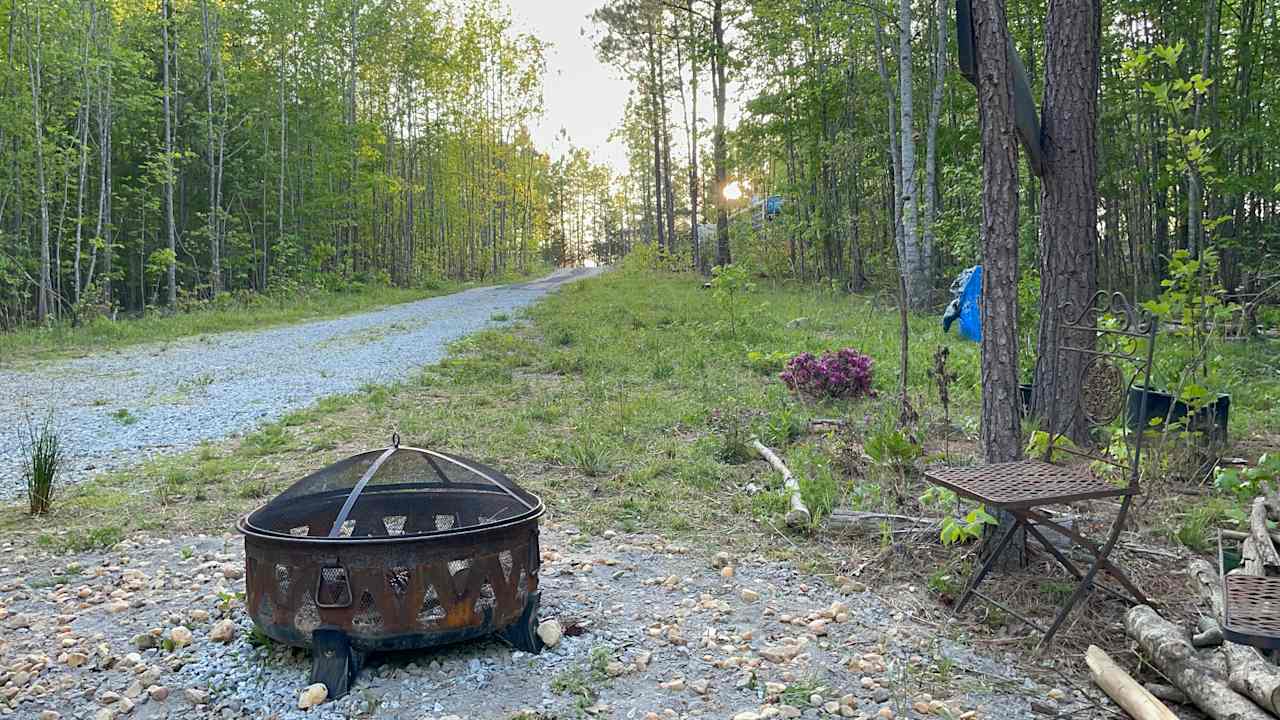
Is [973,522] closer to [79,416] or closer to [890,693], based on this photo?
[890,693]

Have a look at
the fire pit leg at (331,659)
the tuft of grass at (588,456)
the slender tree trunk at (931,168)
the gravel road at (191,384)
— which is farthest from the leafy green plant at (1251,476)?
the slender tree trunk at (931,168)

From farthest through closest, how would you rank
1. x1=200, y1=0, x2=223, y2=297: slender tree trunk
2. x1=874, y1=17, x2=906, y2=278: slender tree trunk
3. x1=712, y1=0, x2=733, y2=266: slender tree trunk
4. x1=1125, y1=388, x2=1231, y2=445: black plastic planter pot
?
1. x1=712, y1=0, x2=733, y2=266: slender tree trunk
2. x1=200, y1=0, x2=223, y2=297: slender tree trunk
3. x1=874, y1=17, x2=906, y2=278: slender tree trunk
4. x1=1125, y1=388, x2=1231, y2=445: black plastic planter pot

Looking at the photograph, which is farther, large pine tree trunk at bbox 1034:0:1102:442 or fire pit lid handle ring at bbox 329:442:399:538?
large pine tree trunk at bbox 1034:0:1102:442

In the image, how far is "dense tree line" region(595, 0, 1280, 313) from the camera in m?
9.91

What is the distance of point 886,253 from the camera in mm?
18797

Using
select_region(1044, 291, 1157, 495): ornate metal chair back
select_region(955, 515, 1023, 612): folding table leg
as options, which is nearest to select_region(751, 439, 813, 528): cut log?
select_region(955, 515, 1023, 612): folding table leg

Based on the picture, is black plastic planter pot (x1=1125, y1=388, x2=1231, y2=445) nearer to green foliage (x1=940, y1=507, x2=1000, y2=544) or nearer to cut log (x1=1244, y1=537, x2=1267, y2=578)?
cut log (x1=1244, y1=537, x2=1267, y2=578)

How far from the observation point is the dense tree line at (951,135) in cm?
991

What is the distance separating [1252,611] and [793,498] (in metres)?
2.21

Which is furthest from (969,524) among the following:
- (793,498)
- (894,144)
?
(894,144)

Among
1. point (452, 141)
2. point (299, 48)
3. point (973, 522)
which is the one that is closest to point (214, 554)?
point (973, 522)

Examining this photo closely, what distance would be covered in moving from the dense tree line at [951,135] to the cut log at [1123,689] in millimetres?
2429

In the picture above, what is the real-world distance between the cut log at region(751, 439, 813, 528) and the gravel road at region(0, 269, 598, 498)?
397 centimetres

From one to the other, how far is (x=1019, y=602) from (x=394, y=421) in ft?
15.2
